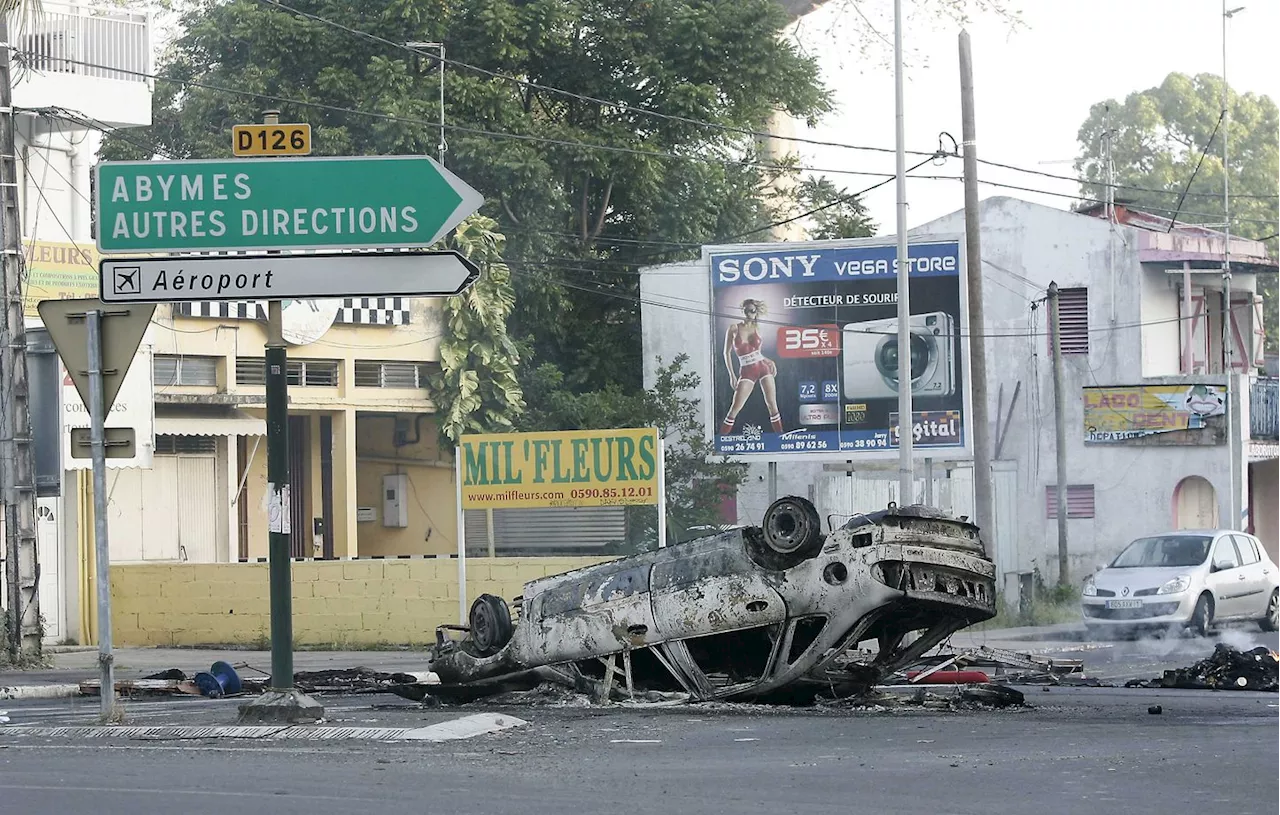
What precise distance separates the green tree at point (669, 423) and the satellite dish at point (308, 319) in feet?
20.6

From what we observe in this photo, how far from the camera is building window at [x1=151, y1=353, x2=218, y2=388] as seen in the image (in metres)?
26.9

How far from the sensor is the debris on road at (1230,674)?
595 inches

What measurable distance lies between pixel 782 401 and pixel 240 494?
9.24 m

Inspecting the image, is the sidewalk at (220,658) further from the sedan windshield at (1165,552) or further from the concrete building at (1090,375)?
the concrete building at (1090,375)

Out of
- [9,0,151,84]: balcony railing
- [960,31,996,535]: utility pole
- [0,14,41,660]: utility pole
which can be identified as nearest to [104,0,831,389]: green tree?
[9,0,151,84]: balcony railing

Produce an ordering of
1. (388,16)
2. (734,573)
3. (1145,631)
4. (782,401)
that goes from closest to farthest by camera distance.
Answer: (734,573)
(1145,631)
(782,401)
(388,16)

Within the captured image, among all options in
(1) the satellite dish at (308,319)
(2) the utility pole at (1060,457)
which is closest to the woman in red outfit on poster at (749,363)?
(2) the utility pole at (1060,457)

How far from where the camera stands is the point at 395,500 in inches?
1346

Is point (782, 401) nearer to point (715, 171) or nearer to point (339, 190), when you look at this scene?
point (715, 171)

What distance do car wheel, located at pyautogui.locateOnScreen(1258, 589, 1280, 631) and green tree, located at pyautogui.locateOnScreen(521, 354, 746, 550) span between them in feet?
32.8

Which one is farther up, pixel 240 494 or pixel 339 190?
pixel 339 190

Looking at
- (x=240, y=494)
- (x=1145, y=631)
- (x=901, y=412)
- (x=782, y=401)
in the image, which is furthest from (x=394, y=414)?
(x=1145, y=631)

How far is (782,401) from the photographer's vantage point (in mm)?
29844

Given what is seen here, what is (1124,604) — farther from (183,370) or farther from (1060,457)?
(183,370)
